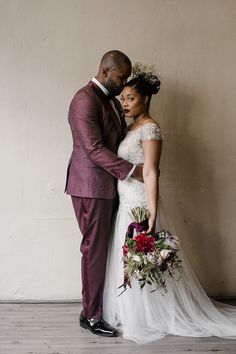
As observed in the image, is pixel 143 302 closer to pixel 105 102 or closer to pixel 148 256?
pixel 148 256

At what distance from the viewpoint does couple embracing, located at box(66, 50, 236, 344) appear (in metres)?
3.21

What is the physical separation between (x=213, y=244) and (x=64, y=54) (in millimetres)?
2057

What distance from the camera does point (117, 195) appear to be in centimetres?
349

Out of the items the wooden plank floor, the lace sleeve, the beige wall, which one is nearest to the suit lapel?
the lace sleeve

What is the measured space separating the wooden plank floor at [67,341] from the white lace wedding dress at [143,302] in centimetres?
8

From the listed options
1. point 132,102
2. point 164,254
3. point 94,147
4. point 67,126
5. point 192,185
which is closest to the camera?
point 164,254

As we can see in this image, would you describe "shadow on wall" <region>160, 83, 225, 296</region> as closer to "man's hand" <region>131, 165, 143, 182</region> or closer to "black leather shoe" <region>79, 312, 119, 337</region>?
"man's hand" <region>131, 165, 143, 182</region>

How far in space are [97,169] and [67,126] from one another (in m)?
0.74

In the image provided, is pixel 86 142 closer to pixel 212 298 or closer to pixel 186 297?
pixel 186 297

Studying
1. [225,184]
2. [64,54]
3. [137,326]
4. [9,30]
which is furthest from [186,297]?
[9,30]

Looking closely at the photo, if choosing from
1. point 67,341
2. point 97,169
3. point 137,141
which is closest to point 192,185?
point 137,141

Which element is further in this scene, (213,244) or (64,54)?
(213,244)

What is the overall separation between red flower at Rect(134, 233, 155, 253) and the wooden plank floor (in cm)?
71

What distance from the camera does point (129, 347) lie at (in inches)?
125
